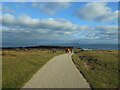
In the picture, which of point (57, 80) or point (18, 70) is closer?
point (57, 80)

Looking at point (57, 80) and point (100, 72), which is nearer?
point (57, 80)

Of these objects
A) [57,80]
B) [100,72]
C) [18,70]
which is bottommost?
[100,72]

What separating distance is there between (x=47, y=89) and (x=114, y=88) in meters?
4.07

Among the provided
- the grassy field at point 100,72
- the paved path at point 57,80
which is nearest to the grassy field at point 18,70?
the paved path at point 57,80

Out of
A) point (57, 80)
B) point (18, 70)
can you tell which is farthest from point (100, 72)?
point (18, 70)

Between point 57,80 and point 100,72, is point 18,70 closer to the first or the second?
point 57,80

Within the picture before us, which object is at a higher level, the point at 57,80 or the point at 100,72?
the point at 57,80

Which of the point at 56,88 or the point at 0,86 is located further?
the point at 0,86

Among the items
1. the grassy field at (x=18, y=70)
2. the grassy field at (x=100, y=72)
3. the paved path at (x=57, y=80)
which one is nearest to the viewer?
the paved path at (x=57, y=80)

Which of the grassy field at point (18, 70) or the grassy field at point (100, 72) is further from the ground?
the grassy field at point (18, 70)

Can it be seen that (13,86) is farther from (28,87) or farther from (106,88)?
(106,88)

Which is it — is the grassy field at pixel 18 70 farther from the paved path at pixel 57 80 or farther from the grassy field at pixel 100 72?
the grassy field at pixel 100 72

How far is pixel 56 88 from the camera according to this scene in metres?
6.66

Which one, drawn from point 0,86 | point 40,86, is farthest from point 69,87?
point 0,86
